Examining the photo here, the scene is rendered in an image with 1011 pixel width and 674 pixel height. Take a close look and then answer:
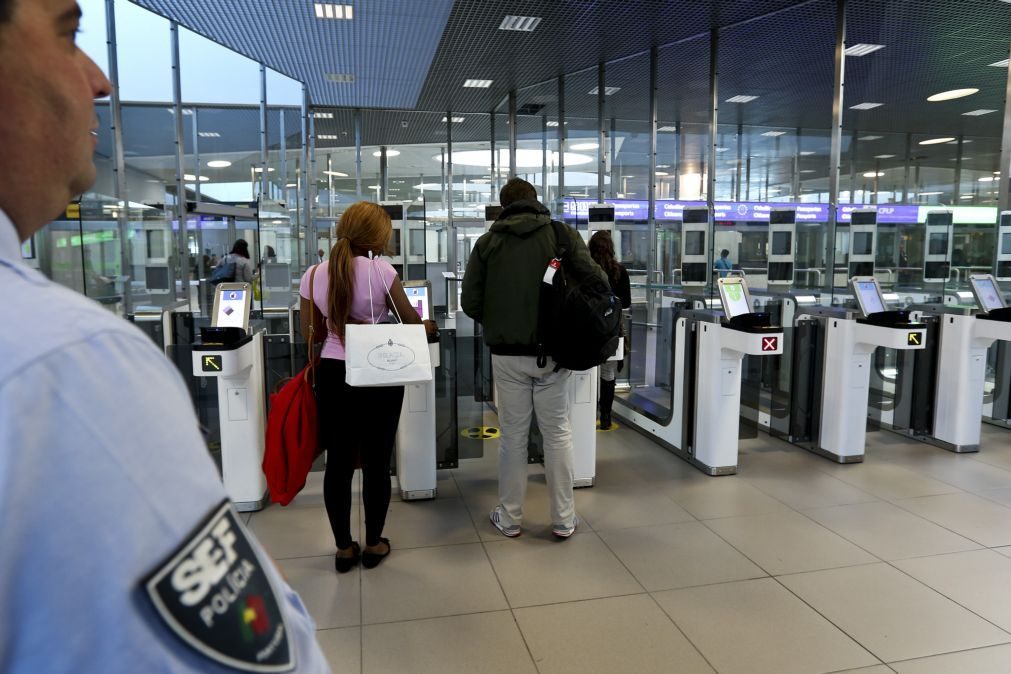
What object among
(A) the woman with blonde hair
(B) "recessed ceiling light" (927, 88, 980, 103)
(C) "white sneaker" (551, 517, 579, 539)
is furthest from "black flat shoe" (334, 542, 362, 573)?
(B) "recessed ceiling light" (927, 88, 980, 103)

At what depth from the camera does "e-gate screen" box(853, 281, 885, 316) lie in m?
4.57

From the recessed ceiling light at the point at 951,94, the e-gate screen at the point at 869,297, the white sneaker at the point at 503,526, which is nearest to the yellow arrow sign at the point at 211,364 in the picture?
the white sneaker at the point at 503,526

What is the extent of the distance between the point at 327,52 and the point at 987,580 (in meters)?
7.78

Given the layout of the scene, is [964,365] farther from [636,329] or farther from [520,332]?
[520,332]

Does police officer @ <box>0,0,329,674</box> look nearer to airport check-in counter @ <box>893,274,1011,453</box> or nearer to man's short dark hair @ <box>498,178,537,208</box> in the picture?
man's short dark hair @ <box>498,178,537,208</box>

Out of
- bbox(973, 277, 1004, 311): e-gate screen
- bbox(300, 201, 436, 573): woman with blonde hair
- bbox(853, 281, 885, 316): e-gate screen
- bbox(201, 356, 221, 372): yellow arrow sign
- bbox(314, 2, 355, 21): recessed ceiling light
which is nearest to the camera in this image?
bbox(300, 201, 436, 573): woman with blonde hair

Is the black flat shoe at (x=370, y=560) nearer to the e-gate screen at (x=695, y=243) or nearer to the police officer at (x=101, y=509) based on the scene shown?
the police officer at (x=101, y=509)

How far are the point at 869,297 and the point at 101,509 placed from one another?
5.05 m

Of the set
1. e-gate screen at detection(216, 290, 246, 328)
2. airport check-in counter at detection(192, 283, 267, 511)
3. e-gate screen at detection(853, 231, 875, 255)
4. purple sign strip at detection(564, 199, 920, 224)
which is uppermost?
purple sign strip at detection(564, 199, 920, 224)

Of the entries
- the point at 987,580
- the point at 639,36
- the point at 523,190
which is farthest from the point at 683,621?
the point at 639,36

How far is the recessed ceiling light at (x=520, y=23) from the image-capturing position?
6.51 metres

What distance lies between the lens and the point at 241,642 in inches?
16.6

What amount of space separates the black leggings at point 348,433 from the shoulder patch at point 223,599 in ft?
7.73

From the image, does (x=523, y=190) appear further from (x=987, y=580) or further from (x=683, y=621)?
(x=987, y=580)
